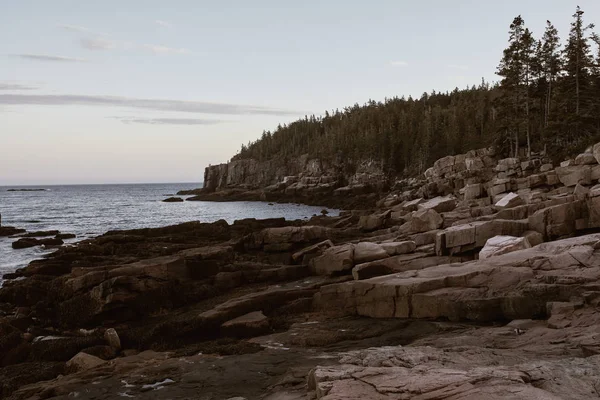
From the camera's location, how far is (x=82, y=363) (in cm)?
1428

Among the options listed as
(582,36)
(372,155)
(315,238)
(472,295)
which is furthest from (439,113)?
(472,295)

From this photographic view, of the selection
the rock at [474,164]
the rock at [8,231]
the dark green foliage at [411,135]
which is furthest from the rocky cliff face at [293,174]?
the rock at [8,231]

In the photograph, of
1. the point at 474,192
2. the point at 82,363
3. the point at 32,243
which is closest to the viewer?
the point at 82,363

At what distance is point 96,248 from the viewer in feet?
109

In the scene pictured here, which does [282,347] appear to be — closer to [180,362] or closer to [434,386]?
[180,362]

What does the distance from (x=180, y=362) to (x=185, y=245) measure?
67.4 feet

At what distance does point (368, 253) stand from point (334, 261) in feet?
6.14

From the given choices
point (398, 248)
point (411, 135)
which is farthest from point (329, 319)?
point (411, 135)

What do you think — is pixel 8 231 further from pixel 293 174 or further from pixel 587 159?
pixel 293 174

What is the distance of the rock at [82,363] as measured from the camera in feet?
46.4

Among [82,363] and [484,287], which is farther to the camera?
[484,287]

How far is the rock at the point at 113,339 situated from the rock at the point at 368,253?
11961 millimetres

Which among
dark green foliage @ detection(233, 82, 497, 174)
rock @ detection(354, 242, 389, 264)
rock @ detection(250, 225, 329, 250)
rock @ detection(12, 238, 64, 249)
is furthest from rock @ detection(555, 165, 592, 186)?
rock @ detection(12, 238, 64, 249)

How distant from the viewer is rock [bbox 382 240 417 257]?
23.6 m
